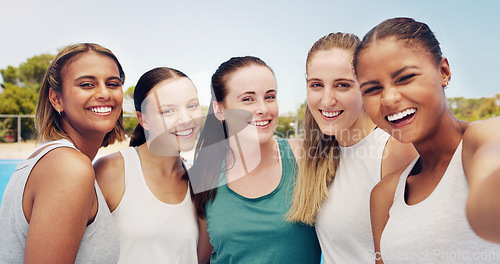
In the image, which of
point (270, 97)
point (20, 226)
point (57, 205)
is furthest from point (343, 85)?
point (20, 226)

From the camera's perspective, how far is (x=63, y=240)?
1.63 m

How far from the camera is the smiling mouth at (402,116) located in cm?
130

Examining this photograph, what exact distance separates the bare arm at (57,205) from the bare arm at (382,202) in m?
1.51

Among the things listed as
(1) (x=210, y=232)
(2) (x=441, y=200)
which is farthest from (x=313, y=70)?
(1) (x=210, y=232)

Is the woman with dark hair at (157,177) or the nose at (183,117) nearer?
the woman with dark hair at (157,177)

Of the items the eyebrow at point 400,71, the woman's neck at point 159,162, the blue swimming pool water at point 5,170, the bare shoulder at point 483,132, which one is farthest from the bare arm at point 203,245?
the blue swimming pool water at point 5,170

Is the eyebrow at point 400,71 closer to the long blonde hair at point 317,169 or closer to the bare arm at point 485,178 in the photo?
the bare arm at point 485,178

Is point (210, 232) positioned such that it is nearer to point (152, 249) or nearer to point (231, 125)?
point (152, 249)

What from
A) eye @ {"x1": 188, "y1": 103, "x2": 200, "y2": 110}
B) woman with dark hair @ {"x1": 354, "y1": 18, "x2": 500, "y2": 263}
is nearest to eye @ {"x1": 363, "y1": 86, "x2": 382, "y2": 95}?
woman with dark hair @ {"x1": 354, "y1": 18, "x2": 500, "y2": 263}

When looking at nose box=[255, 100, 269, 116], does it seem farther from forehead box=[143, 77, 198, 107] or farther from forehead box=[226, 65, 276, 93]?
forehead box=[143, 77, 198, 107]

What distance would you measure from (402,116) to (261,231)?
1.36m

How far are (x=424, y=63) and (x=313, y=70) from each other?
3.37 ft

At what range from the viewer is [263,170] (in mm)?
2658

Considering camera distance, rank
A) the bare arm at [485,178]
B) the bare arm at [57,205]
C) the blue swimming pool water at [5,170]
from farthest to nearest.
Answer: the blue swimming pool water at [5,170], the bare arm at [57,205], the bare arm at [485,178]
